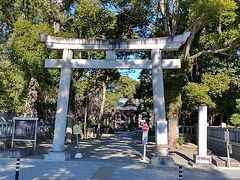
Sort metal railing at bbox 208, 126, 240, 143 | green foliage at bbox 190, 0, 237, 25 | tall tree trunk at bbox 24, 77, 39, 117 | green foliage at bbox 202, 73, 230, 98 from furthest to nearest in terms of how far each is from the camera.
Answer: tall tree trunk at bbox 24, 77, 39, 117 < green foliage at bbox 202, 73, 230, 98 < metal railing at bbox 208, 126, 240, 143 < green foliage at bbox 190, 0, 237, 25

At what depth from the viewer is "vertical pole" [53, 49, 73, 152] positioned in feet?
54.7

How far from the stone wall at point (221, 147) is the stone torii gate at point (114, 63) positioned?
3.69m

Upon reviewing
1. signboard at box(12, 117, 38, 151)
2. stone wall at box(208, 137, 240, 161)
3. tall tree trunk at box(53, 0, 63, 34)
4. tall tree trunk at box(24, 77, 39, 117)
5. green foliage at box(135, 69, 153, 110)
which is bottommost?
stone wall at box(208, 137, 240, 161)

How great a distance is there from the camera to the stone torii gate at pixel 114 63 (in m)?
16.5

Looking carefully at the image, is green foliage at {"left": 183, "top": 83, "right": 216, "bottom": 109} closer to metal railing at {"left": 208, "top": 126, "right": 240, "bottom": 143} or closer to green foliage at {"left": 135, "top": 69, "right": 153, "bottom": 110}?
metal railing at {"left": 208, "top": 126, "right": 240, "bottom": 143}

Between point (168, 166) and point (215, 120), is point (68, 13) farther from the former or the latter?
point (215, 120)

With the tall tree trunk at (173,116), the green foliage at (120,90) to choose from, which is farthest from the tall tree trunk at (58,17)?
the green foliage at (120,90)

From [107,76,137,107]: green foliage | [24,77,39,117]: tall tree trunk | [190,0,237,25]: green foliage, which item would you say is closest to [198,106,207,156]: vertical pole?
[190,0,237,25]: green foliage

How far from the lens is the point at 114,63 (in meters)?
17.5

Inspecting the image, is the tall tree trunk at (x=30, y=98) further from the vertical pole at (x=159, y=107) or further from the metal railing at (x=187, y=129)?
the metal railing at (x=187, y=129)

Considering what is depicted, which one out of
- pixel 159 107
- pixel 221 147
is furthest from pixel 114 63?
pixel 221 147

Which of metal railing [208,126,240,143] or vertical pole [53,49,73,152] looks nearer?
vertical pole [53,49,73,152]

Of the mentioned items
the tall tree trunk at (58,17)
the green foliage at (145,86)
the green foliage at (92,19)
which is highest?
the tall tree trunk at (58,17)

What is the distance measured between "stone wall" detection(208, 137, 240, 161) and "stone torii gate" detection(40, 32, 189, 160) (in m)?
3.69
